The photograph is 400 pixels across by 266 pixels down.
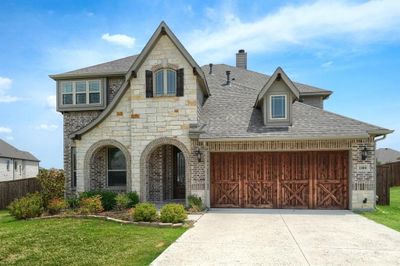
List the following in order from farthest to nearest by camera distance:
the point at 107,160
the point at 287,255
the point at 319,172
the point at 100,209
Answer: the point at 107,160 → the point at 319,172 → the point at 100,209 → the point at 287,255

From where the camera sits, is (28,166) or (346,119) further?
(28,166)

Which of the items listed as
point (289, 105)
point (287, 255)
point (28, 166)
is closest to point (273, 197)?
point (289, 105)

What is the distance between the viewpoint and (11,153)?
38219 millimetres

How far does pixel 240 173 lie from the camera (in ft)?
47.3

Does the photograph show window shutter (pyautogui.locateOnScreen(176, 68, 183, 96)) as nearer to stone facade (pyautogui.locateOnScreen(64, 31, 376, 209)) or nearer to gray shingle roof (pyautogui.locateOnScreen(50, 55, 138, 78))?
stone facade (pyautogui.locateOnScreen(64, 31, 376, 209))

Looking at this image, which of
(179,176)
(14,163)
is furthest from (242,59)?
(14,163)

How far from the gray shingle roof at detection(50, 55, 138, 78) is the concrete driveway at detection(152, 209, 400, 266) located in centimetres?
973

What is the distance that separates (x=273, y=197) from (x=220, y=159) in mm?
2913

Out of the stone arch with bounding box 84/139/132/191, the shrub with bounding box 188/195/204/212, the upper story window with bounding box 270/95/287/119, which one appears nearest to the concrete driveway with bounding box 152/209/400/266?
the shrub with bounding box 188/195/204/212

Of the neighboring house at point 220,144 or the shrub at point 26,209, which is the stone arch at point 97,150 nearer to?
the neighboring house at point 220,144

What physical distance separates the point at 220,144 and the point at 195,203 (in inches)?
111

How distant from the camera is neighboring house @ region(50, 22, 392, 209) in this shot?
44.5 ft

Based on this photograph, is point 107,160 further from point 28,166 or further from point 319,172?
point 28,166

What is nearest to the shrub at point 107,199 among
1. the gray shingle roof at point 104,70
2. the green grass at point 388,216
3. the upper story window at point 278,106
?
the gray shingle roof at point 104,70
